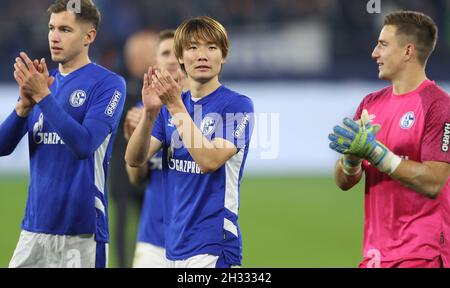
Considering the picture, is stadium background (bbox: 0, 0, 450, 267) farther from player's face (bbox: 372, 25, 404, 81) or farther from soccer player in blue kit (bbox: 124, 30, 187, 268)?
player's face (bbox: 372, 25, 404, 81)

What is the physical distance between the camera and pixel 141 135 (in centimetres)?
531

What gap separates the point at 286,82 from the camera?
16656mm

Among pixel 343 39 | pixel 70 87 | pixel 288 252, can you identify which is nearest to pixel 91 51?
pixel 343 39

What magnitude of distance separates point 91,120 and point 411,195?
1928 mm

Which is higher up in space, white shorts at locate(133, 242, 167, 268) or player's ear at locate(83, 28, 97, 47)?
player's ear at locate(83, 28, 97, 47)

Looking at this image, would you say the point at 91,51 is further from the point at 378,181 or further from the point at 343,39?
the point at 378,181

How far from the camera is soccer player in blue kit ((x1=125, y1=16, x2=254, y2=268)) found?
5152 millimetres

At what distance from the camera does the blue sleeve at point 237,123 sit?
5.25m

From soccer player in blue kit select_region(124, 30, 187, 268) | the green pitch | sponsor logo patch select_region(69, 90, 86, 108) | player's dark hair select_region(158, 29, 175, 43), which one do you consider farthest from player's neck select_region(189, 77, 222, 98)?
→ the green pitch

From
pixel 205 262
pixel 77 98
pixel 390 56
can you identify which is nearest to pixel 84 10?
pixel 77 98

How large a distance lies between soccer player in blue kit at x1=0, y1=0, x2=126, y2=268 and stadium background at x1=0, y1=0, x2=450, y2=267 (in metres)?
4.92

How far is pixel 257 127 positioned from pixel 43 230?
6.11 ft

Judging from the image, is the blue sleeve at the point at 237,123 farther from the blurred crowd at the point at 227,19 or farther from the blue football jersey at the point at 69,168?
the blurred crowd at the point at 227,19

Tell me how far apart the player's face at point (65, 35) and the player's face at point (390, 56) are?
181 cm
